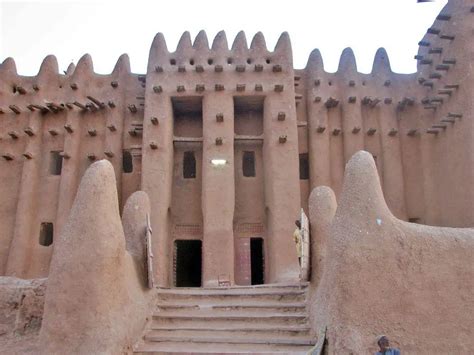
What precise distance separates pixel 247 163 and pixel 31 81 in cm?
942

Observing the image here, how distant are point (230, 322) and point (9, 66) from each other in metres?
15.5

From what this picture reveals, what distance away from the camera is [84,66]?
20703 mm

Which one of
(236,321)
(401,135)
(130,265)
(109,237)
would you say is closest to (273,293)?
(236,321)

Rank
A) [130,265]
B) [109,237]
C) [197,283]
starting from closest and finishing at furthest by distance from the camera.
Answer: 1. [109,237]
2. [130,265]
3. [197,283]

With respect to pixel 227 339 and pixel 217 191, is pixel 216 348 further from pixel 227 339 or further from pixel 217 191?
pixel 217 191

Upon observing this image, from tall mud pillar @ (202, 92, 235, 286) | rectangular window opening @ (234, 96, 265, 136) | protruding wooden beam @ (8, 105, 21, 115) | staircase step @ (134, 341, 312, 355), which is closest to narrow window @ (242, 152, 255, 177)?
rectangular window opening @ (234, 96, 265, 136)

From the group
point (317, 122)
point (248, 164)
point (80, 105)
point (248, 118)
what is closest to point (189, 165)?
point (248, 164)

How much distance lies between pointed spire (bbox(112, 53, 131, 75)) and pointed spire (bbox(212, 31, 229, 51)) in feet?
12.0

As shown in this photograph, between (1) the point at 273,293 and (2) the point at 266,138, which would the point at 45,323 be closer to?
(1) the point at 273,293

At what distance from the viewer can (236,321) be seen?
442 inches

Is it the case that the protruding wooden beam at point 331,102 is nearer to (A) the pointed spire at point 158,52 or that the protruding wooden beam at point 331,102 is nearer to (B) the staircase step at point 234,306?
(A) the pointed spire at point 158,52

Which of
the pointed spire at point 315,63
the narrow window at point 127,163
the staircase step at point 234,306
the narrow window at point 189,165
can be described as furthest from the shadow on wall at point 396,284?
the narrow window at point 127,163

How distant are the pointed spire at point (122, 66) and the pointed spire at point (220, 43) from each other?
3.67 metres

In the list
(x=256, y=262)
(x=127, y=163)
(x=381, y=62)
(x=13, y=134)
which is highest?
(x=381, y=62)
